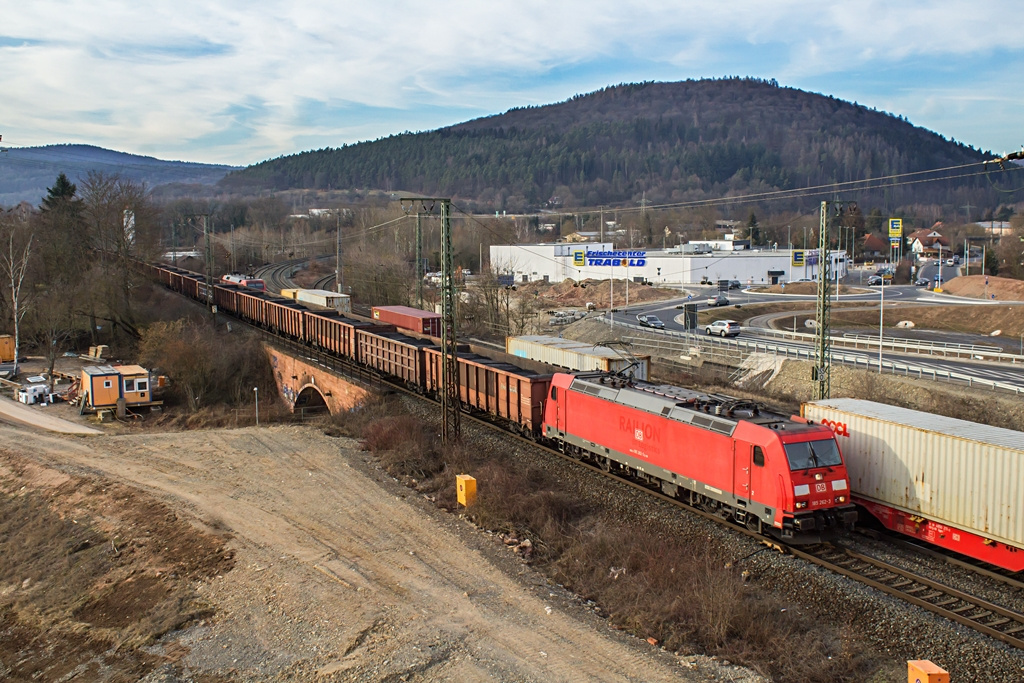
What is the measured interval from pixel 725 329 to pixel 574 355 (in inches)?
1070

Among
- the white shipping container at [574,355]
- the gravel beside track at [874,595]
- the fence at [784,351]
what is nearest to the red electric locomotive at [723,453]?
the gravel beside track at [874,595]

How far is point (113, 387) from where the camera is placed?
43625 mm

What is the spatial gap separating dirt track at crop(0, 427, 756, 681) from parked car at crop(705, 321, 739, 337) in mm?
38035

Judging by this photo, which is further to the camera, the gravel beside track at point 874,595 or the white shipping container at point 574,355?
the white shipping container at point 574,355

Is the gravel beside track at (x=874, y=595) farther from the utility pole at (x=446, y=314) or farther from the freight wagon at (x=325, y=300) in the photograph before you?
the freight wagon at (x=325, y=300)

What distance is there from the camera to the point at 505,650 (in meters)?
13.6

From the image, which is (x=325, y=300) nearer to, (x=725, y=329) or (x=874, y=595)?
(x=725, y=329)

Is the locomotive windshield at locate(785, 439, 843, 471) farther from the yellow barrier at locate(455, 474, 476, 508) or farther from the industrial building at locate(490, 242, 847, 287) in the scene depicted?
the industrial building at locate(490, 242, 847, 287)

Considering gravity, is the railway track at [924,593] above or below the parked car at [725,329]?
below

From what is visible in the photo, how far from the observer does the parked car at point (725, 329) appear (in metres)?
57.3

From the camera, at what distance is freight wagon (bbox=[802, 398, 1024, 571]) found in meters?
15.5

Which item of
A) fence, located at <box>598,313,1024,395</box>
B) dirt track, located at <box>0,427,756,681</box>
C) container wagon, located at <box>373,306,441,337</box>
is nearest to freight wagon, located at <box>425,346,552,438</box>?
dirt track, located at <box>0,427,756,681</box>

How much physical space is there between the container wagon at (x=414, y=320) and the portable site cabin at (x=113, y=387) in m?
15.0

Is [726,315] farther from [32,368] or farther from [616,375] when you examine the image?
[32,368]
